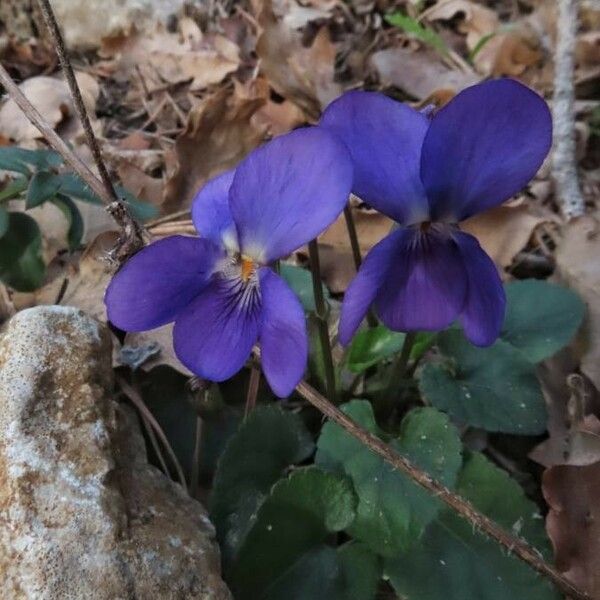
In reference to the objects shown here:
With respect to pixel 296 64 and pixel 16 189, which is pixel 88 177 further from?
pixel 296 64

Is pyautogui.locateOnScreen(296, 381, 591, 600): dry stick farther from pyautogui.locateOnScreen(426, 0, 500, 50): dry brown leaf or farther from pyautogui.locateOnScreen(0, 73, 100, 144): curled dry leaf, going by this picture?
pyautogui.locateOnScreen(426, 0, 500, 50): dry brown leaf

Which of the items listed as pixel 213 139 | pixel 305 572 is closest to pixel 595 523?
pixel 305 572

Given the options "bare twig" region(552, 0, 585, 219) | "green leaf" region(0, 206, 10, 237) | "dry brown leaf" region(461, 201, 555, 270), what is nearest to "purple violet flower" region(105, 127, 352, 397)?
"green leaf" region(0, 206, 10, 237)

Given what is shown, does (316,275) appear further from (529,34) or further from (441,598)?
(529,34)

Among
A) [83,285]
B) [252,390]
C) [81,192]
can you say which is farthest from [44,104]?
[252,390]

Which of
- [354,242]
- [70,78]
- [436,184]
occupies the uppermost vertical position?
[70,78]

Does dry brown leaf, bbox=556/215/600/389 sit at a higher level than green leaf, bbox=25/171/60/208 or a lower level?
lower

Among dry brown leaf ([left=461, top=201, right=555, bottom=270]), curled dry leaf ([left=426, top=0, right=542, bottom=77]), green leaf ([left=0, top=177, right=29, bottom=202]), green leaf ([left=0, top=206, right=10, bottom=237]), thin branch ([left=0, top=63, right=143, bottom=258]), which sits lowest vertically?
curled dry leaf ([left=426, top=0, right=542, bottom=77])
